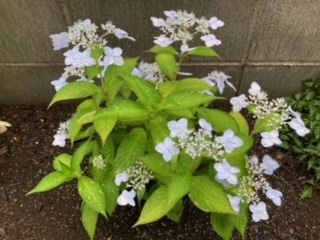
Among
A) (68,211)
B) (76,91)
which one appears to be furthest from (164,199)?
(68,211)

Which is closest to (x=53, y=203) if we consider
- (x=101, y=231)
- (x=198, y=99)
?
(x=101, y=231)

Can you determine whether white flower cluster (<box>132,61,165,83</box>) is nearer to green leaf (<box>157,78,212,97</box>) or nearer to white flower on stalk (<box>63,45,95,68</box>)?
green leaf (<box>157,78,212,97</box>)

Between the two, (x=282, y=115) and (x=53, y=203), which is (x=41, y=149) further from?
(x=282, y=115)

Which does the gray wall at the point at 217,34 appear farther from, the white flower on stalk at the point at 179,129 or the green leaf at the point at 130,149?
the white flower on stalk at the point at 179,129

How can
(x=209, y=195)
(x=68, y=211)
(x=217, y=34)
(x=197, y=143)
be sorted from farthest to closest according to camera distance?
1. (x=217, y=34)
2. (x=68, y=211)
3. (x=209, y=195)
4. (x=197, y=143)

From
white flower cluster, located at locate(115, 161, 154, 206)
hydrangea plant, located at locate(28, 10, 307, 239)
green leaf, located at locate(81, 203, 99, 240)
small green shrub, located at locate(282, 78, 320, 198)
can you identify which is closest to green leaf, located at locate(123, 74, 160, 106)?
hydrangea plant, located at locate(28, 10, 307, 239)

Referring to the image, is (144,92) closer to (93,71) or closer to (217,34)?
Result: (93,71)

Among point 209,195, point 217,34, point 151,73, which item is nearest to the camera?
point 209,195
